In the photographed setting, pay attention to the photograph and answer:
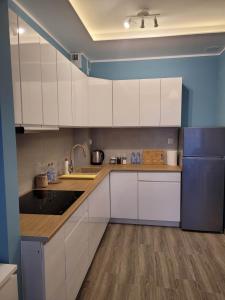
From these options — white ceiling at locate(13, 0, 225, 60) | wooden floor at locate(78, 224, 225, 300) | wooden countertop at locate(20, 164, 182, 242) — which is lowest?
wooden floor at locate(78, 224, 225, 300)

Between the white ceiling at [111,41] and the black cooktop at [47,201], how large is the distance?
175 centimetres

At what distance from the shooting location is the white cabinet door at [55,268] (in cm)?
136

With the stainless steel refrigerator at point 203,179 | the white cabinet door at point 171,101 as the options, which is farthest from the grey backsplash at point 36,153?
the stainless steel refrigerator at point 203,179

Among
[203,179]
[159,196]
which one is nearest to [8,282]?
[159,196]

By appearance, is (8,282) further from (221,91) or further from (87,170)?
(221,91)

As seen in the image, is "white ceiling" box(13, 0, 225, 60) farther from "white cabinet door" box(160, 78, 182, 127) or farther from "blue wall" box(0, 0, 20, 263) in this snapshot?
"blue wall" box(0, 0, 20, 263)

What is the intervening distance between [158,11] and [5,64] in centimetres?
201

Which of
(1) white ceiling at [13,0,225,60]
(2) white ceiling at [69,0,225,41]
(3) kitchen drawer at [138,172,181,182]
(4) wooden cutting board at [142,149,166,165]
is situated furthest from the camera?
(4) wooden cutting board at [142,149,166,165]

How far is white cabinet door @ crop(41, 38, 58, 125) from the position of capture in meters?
1.91

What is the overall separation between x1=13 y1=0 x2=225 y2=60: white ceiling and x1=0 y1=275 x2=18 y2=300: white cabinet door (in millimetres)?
2186

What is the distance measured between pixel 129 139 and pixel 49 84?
2.13 meters

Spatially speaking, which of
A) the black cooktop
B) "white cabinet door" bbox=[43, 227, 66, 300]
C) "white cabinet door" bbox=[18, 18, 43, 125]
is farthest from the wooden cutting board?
"white cabinet door" bbox=[43, 227, 66, 300]

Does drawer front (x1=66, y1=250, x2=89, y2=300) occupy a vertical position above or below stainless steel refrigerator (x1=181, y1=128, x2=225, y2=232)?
below

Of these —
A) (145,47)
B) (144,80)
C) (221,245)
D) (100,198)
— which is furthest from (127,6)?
(221,245)
